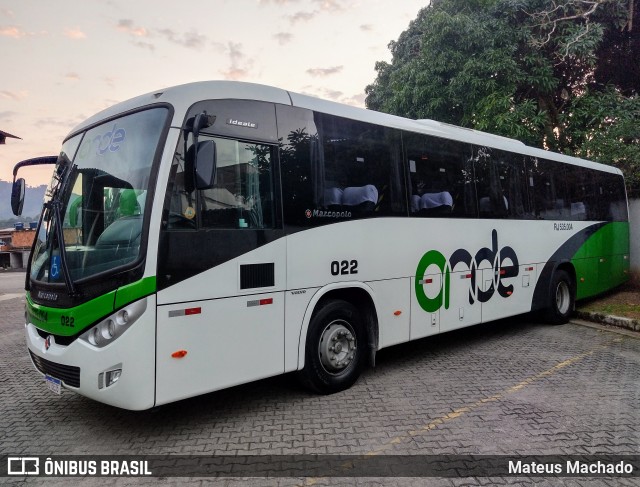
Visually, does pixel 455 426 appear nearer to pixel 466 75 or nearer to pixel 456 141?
pixel 456 141

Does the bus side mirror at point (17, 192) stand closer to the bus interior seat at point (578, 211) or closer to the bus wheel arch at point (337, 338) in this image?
the bus wheel arch at point (337, 338)

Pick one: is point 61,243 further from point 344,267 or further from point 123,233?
point 344,267

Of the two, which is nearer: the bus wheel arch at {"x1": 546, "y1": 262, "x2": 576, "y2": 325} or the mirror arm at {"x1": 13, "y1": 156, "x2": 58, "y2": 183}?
the mirror arm at {"x1": 13, "y1": 156, "x2": 58, "y2": 183}

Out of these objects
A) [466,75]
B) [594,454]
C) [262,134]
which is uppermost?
[466,75]

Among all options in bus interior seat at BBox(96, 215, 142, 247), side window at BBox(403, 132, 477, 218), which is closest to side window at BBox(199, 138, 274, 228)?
bus interior seat at BBox(96, 215, 142, 247)

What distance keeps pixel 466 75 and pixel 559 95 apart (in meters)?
4.69

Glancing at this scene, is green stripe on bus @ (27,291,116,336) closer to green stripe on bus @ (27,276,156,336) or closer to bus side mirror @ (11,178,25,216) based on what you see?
green stripe on bus @ (27,276,156,336)

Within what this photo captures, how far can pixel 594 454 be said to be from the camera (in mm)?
3943

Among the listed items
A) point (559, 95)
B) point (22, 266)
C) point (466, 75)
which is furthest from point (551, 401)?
point (22, 266)

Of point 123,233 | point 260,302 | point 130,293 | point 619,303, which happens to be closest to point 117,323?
point 130,293

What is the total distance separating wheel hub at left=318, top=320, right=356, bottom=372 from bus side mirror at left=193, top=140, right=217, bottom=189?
7.29 ft

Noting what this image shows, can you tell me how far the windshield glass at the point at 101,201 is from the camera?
409 cm

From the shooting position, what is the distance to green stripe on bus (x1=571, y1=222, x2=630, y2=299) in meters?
9.98

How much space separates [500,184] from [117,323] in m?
6.19
